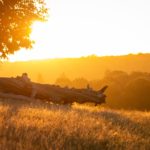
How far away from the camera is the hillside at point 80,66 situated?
134 meters

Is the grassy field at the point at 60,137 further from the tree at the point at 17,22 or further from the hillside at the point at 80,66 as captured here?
the hillside at the point at 80,66

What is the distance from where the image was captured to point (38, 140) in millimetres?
9203

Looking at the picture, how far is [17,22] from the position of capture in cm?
3105

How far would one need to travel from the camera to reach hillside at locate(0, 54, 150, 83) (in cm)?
13400

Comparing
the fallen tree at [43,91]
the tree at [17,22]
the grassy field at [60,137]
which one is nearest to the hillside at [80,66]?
the tree at [17,22]

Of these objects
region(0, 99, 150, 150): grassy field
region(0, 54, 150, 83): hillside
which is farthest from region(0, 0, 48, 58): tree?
region(0, 54, 150, 83): hillside

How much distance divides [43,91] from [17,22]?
9407 millimetres

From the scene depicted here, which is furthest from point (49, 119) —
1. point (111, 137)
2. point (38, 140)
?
point (38, 140)

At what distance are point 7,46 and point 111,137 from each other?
22504mm

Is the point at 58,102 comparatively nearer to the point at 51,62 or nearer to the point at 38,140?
the point at 38,140

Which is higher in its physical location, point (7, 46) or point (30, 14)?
point (30, 14)

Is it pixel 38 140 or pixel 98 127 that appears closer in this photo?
pixel 38 140

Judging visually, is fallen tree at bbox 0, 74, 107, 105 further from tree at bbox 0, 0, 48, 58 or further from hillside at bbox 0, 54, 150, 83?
hillside at bbox 0, 54, 150, 83

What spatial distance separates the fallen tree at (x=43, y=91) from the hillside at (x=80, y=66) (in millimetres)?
101767
